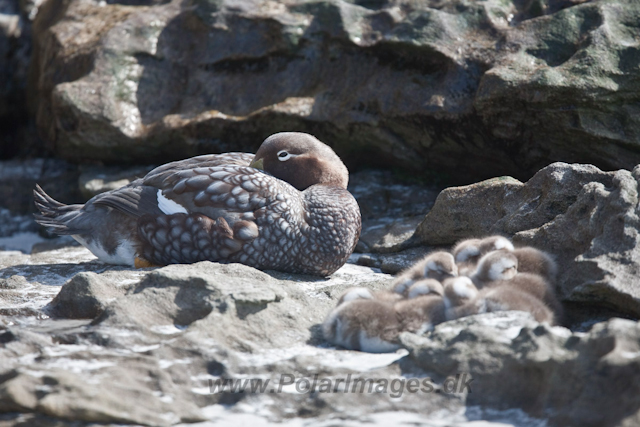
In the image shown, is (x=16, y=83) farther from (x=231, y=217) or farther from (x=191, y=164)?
(x=231, y=217)

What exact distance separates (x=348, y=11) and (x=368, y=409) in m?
4.85

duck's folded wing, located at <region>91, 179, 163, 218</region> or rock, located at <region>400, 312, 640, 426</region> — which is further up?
rock, located at <region>400, 312, 640, 426</region>

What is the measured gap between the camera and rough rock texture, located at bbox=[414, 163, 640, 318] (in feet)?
11.5

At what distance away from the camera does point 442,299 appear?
350 centimetres

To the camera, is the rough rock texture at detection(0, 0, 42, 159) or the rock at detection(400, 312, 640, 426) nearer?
the rock at detection(400, 312, 640, 426)

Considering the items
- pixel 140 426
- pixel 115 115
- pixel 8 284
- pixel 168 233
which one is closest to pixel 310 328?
pixel 140 426

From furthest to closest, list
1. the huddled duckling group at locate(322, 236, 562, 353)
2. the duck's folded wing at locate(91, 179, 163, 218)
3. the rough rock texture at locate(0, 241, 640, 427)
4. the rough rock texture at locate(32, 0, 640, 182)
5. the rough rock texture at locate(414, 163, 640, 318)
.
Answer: the rough rock texture at locate(32, 0, 640, 182) → the duck's folded wing at locate(91, 179, 163, 218) → the rough rock texture at locate(414, 163, 640, 318) → the huddled duckling group at locate(322, 236, 562, 353) → the rough rock texture at locate(0, 241, 640, 427)

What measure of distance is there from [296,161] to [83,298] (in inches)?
80.7

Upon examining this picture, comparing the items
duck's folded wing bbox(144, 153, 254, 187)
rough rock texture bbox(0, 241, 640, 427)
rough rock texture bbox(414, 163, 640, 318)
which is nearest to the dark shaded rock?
rough rock texture bbox(0, 241, 640, 427)

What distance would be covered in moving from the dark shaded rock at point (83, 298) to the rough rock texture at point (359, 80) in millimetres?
3123

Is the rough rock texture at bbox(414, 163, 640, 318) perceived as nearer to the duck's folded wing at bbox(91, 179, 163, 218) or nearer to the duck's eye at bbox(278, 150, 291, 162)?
the duck's eye at bbox(278, 150, 291, 162)

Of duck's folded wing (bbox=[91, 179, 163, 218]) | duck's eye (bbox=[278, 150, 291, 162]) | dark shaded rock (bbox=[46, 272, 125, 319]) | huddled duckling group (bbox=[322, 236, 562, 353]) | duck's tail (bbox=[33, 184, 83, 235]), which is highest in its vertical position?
duck's eye (bbox=[278, 150, 291, 162])

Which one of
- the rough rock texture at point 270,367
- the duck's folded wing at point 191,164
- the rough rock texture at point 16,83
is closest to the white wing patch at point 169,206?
the duck's folded wing at point 191,164

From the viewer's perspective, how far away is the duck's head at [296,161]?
5258 mm
